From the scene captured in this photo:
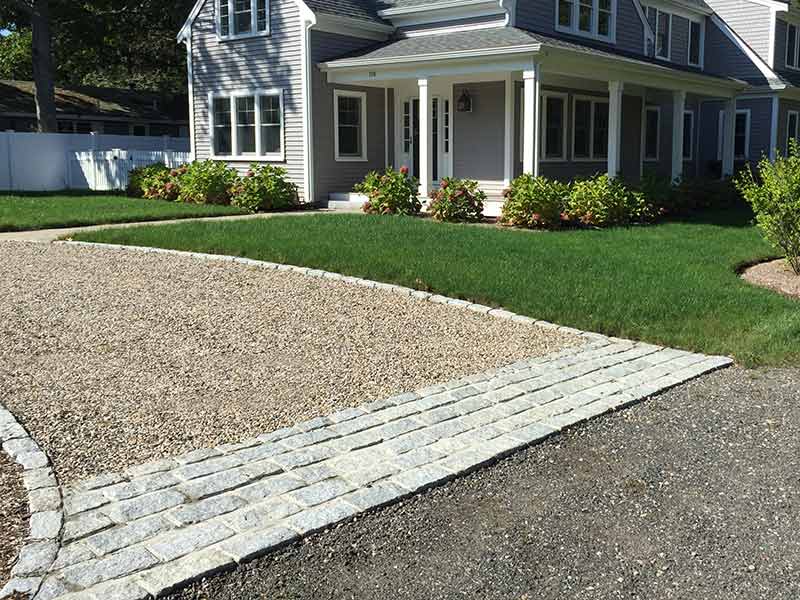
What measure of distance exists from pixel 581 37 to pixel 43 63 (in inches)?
689

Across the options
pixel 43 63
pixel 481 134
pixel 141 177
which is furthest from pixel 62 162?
pixel 481 134

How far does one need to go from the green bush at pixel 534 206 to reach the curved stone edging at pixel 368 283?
5.83m

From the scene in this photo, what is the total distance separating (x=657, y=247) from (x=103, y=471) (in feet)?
32.6

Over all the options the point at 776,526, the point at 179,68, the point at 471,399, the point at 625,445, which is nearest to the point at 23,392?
the point at 471,399

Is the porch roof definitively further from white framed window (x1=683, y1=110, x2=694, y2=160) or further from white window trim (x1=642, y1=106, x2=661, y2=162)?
white framed window (x1=683, y1=110, x2=694, y2=160)

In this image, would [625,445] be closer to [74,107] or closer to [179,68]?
[74,107]

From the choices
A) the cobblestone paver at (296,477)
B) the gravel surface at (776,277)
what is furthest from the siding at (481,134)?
the cobblestone paver at (296,477)

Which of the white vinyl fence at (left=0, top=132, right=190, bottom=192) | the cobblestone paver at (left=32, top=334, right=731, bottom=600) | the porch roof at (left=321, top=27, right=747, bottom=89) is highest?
the porch roof at (left=321, top=27, right=747, bottom=89)

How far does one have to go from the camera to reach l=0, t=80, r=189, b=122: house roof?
33562 mm

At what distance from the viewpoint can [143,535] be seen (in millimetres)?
3760

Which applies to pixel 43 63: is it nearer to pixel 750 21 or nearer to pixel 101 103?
pixel 101 103

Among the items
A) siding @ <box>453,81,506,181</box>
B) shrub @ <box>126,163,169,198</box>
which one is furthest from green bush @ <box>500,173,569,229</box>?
shrub @ <box>126,163,169,198</box>

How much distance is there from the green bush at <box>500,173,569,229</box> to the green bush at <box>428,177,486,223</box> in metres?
0.76

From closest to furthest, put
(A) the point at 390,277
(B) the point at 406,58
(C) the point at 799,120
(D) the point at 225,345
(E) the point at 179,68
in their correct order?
1. (D) the point at 225,345
2. (A) the point at 390,277
3. (B) the point at 406,58
4. (C) the point at 799,120
5. (E) the point at 179,68
